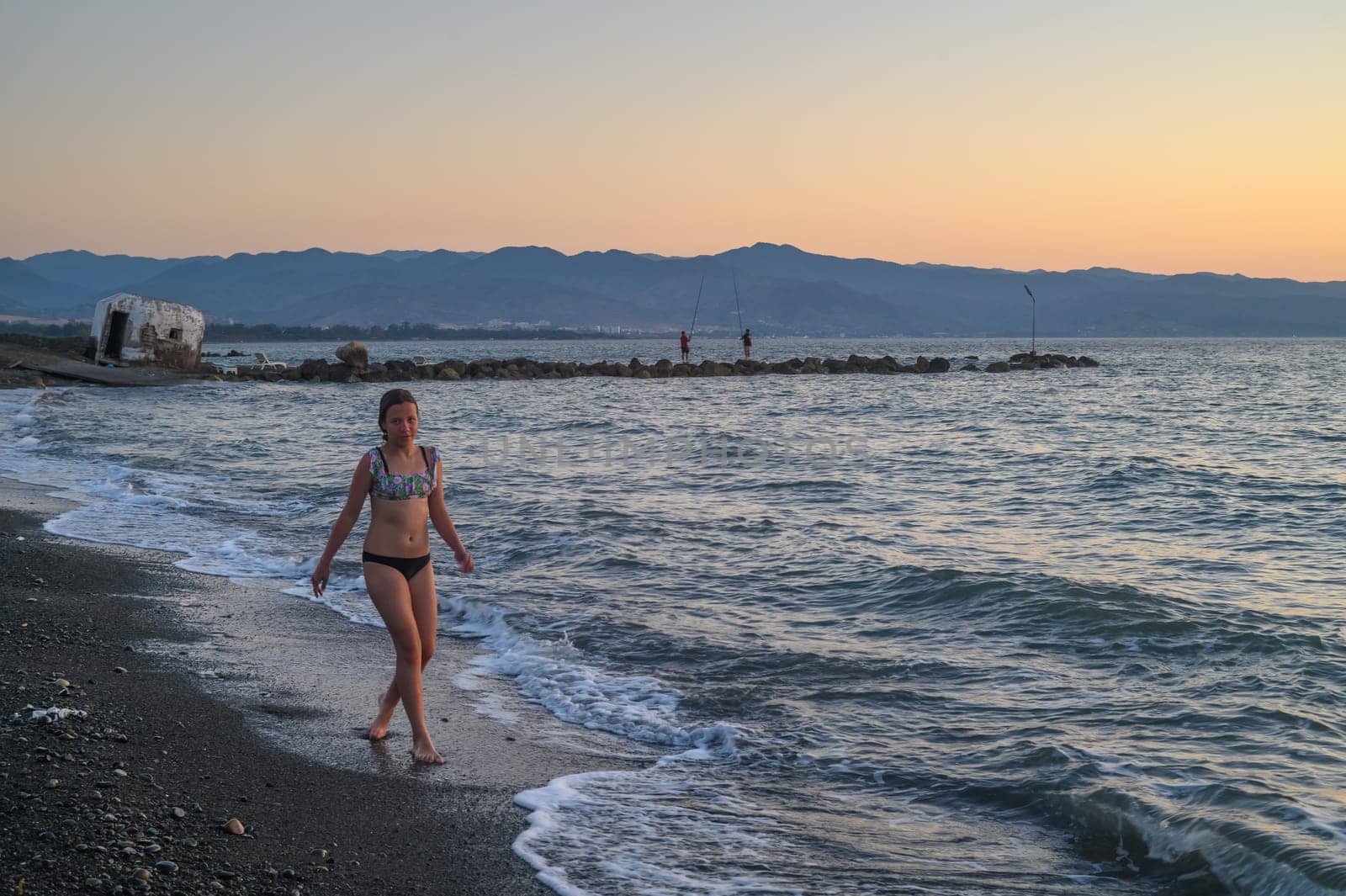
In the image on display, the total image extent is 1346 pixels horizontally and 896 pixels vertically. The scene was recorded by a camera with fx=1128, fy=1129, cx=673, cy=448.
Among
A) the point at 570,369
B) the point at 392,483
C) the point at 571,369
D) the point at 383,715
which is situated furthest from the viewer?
the point at 571,369

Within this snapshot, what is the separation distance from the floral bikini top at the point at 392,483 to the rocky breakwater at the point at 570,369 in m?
45.9

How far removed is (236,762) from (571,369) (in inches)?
2052

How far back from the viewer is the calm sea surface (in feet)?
15.0

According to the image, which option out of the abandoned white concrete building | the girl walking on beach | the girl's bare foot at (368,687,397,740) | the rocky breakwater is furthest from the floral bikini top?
the rocky breakwater

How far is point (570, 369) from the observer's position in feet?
186

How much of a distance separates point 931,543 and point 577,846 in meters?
7.43

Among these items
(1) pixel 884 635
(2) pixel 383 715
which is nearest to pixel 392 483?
(2) pixel 383 715

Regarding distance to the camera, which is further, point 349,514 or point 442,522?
point 442,522

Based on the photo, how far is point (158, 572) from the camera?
9594 millimetres

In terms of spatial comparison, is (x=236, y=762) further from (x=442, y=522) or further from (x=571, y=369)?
(x=571, y=369)

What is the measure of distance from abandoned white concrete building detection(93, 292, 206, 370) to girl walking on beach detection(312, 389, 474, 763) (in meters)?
42.2

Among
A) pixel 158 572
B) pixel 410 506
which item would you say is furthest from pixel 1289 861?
pixel 158 572

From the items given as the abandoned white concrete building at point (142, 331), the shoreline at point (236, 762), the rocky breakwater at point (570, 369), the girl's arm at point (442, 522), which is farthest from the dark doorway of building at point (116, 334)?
the girl's arm at point (442, 522)

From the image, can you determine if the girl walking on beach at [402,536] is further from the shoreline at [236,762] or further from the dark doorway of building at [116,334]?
the dark doorway of building at [116,334]
